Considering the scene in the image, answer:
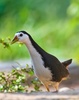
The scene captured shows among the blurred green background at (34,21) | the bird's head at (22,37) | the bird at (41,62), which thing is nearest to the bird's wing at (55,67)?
the bird at (41,62)

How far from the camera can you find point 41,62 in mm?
2574

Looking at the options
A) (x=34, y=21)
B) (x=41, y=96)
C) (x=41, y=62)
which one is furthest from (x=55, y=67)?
(x=34, y=21)

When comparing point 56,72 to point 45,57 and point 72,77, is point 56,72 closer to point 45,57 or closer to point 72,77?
point 45,57

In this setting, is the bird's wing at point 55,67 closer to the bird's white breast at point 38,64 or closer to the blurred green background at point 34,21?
the bird's white breast at point 38,64

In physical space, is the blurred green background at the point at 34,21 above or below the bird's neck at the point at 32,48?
above

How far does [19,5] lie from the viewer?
4836 millimetres

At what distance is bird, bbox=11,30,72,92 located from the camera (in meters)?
2.56

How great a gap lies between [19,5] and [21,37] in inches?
88.8

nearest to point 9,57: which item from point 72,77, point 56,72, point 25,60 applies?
point 25,60

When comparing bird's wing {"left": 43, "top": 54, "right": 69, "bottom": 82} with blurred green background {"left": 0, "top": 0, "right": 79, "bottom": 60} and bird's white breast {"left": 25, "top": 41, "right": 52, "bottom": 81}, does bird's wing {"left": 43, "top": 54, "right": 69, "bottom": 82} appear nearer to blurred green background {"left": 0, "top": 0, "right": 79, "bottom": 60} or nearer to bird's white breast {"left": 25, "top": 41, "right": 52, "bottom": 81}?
bird's white breast {"left": 25, "top": 41, "right": 52, "bottom": 81}

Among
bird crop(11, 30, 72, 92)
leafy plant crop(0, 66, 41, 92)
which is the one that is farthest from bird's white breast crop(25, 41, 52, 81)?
leafy plant crop(0, 66, 41, 92)

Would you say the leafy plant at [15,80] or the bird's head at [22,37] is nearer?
the bird's head at [22,37]

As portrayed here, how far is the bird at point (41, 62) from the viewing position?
256cm

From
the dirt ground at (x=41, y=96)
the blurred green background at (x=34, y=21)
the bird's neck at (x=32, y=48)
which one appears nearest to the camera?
the dirt ground at (x=41, y=96)
